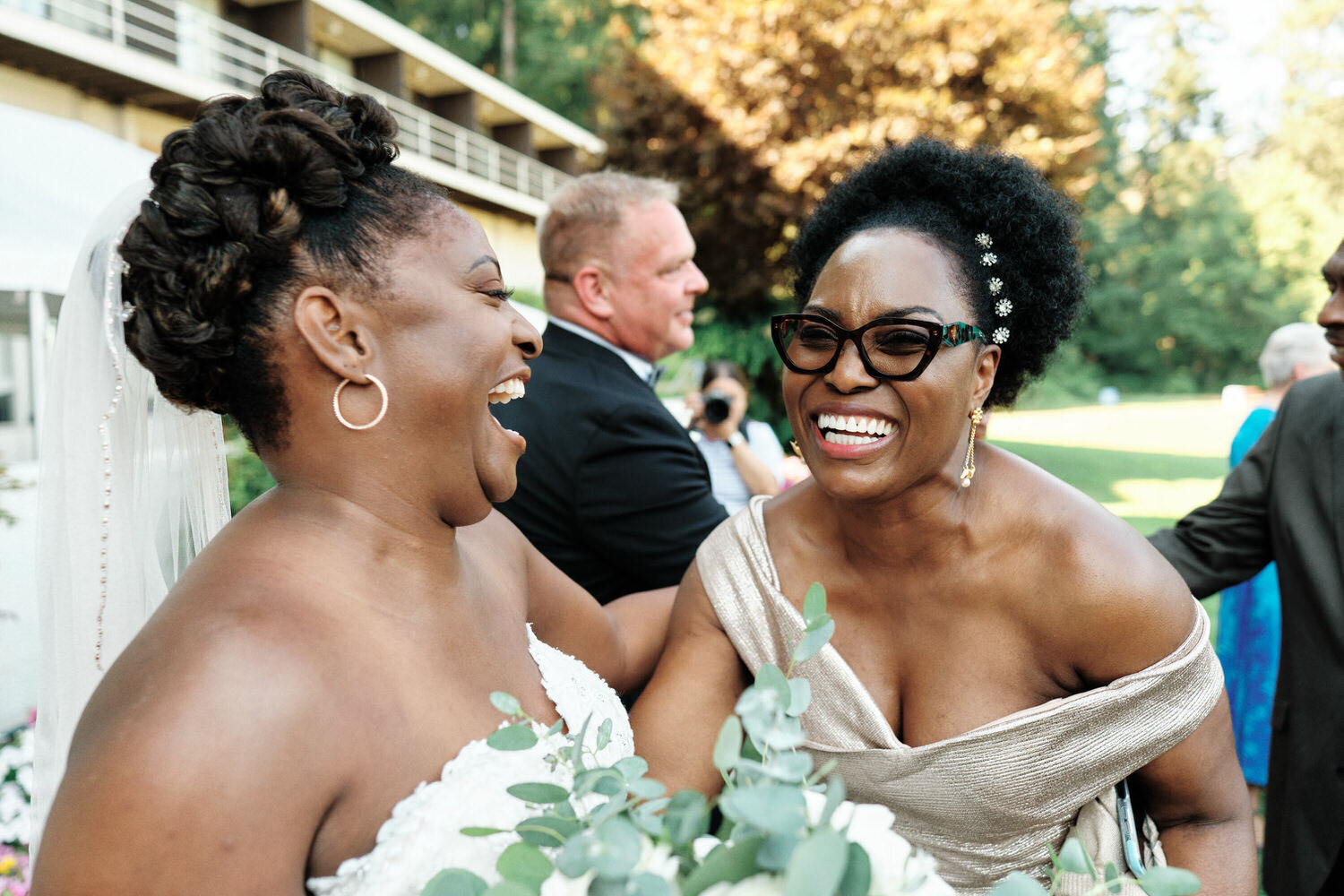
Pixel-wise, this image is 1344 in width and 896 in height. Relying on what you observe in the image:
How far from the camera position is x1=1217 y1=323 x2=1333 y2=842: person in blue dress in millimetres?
5367

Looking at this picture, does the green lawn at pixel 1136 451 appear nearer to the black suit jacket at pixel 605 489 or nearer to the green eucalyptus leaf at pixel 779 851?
the black suit jacket at pixel 605 489

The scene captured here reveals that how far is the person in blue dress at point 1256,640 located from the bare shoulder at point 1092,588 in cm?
382

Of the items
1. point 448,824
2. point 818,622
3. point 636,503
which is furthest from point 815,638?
point 636,503

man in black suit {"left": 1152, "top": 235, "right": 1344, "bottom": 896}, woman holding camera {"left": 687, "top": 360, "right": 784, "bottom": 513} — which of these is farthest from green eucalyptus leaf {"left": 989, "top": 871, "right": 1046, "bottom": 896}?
woman holding camera {"left": 687, "top": 360, "right": 784, "bottom": 513}

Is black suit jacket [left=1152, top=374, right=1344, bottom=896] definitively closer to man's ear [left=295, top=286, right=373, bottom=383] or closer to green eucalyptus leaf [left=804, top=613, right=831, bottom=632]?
green eucalyptus leaf [left=804, top=613, right=831, bottom=632]

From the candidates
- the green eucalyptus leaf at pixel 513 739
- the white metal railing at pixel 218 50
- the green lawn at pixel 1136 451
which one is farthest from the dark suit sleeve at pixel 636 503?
the white metal railing at pixel 218 50

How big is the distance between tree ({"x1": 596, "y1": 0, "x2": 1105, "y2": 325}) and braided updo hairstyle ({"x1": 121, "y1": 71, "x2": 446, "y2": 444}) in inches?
376

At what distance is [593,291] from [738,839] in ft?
9.40

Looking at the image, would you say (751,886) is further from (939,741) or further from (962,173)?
(962,173)

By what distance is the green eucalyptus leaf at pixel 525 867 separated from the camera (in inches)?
39.6

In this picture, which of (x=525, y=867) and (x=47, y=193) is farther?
(x=47, y=193)

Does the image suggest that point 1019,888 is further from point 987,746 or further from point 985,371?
point 985,371

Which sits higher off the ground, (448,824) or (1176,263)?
(1176,263)

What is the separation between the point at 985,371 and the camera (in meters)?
2.03
